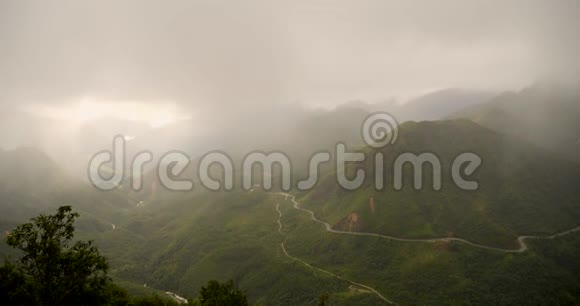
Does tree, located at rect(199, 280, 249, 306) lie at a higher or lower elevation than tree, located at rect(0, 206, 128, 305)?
lower

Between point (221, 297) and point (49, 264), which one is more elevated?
point (49, 264)

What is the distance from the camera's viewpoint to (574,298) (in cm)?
18038

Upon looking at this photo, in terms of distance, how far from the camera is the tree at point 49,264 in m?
40.8

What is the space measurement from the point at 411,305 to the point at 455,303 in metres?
23.8

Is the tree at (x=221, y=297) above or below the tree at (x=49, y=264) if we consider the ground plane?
below

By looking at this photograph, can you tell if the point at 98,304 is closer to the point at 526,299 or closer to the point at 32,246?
the point at 32,246

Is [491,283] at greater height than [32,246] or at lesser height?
lesser

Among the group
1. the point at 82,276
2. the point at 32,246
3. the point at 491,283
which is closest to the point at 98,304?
the point at 82,276

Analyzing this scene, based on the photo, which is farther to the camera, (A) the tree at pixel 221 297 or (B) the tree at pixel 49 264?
(A) the tree at pixel 221 297

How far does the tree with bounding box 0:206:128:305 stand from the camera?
40781mm

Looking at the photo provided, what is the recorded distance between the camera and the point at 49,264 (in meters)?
42.5

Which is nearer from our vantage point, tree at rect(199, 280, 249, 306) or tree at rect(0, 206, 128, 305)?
tree at rect(0, 206, 128, 305)

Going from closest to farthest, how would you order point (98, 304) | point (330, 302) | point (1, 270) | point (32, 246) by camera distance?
point (32, 246) → point (1, 270) → point (98, 304) → point (330, 302)

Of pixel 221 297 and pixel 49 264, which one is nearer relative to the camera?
pixel 49 264
